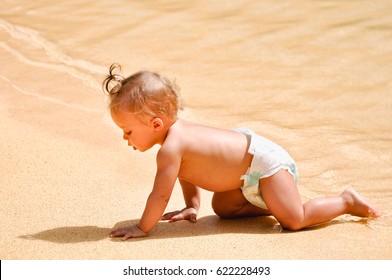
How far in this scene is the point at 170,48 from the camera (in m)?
5.90

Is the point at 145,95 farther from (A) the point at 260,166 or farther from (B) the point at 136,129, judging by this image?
(A) the point at 260,166

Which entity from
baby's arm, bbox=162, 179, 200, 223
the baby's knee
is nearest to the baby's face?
baby's arm, bbox=162, 179, 200, 223

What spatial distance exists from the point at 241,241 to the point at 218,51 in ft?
11.4

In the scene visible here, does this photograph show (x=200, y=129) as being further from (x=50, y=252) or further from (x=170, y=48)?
(x=170, y=48)

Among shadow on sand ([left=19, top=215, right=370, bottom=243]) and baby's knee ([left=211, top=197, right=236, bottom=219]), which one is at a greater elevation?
baby's knee ([left=211, top=197, right=236, bottom=219])

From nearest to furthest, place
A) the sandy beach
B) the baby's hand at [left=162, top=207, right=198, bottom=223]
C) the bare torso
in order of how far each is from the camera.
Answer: the sandy beach, the bare torso, the baby's hand at [left=162, top=207, right=198, bottom=223]

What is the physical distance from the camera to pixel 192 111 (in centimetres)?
451

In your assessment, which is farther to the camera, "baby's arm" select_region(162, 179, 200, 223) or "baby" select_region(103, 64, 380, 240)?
"baby's arm" select_region(162, 179, 200, 223)

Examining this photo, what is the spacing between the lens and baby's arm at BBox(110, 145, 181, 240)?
254 centimetres

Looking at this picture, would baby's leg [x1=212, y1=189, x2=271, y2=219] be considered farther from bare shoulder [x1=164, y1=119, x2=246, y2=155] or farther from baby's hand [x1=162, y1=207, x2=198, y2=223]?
bare shoulder [x1=164, y1=119, x2=246, y2=155]

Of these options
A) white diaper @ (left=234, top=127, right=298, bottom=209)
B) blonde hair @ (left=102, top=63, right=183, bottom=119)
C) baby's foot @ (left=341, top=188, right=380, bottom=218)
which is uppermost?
blonde hair @ (left=102, top=63, right=183, bottom=119)

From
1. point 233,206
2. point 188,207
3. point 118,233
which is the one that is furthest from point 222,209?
point 118,233

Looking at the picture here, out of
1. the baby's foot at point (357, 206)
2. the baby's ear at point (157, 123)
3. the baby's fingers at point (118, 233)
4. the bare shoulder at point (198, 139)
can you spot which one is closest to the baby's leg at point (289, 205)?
the baby's foot at point (357, 206)

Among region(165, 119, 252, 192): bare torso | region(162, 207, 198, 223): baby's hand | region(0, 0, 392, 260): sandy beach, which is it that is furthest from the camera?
region(162, 207, 198, 223): baby's hand
